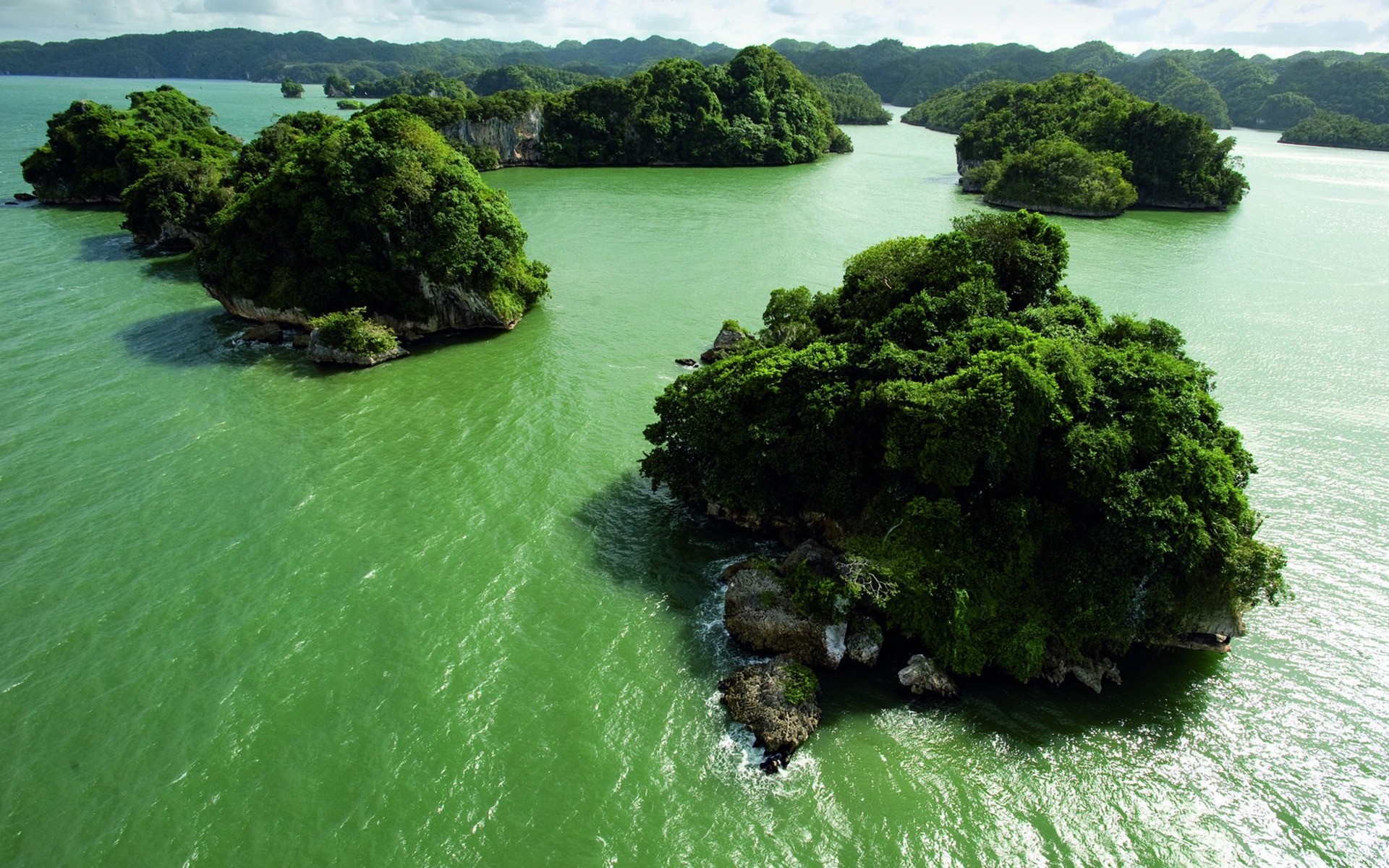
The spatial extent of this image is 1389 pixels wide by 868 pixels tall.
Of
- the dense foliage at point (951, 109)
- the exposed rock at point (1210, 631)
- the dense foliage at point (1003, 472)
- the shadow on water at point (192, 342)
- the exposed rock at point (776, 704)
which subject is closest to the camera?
the exposed rock at point (776, 704)

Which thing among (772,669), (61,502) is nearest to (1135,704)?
(772,669)

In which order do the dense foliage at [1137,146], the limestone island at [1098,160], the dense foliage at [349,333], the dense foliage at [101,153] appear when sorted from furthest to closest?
the dense foliage at [1137,146] → the limestone island at [1098,160] → the dense foliage at [101,153] → the dense foliage at [349,333]

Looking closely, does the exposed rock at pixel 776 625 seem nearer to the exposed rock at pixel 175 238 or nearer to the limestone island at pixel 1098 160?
the exposed rock at pixel 175 238

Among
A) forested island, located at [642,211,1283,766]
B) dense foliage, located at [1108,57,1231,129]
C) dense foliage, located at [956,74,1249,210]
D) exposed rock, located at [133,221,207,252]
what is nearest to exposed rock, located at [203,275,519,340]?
exposed rock, located at [133,221,207,252]

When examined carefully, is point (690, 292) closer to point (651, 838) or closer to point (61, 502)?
point (61, 502)

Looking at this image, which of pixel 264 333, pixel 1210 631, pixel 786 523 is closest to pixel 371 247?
pixel 264 333

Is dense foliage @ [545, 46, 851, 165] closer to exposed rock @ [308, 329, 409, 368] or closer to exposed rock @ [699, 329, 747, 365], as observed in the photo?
exposed rock @ [699, 329, 747, 365]

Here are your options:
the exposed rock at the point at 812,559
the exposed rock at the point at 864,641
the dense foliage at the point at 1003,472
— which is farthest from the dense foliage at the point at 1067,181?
the exposed rock at the point at 864,641
